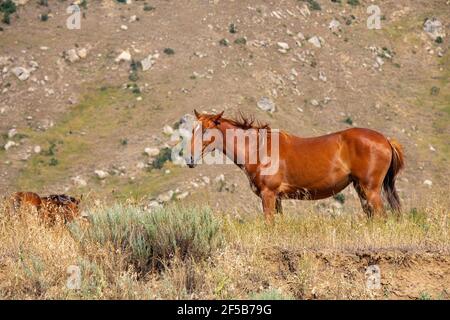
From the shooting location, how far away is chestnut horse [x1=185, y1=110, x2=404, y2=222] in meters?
13.2

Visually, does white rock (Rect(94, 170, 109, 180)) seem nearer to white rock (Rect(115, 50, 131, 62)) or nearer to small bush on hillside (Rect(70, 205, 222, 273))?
white rock (Rect(115, 50, 131, 62))

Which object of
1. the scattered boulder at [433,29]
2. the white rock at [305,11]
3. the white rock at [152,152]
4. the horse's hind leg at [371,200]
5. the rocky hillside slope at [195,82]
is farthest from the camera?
the scattered boulder at [433,29]

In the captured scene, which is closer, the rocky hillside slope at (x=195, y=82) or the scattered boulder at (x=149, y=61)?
the rocky hillside slope at (x=195, y=82)

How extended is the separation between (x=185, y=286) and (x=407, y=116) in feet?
177

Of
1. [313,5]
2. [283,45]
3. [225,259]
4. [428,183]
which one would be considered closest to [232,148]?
[225,259]

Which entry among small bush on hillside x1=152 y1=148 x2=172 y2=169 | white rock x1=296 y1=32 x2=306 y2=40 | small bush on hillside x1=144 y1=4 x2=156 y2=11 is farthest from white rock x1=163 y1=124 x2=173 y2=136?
white rock x1=296 y1=32 x2=306 y2=40

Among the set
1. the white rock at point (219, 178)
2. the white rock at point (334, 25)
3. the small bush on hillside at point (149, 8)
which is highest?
the small bush on hillside at point (149, 8)

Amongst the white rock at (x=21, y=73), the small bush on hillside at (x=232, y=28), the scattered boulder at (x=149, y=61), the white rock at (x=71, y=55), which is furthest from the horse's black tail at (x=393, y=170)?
the small bush on hillside at (x=232, y=28)

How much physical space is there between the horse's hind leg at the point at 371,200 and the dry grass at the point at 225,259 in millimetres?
1638

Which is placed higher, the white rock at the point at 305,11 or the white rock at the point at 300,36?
the white rock at the point at 305,11

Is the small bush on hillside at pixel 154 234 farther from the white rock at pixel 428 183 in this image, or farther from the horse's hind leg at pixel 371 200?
the white rock at pixel 428 183

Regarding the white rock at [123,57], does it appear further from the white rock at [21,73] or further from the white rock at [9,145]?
the white rock at [9,145]

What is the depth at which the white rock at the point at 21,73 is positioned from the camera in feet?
193

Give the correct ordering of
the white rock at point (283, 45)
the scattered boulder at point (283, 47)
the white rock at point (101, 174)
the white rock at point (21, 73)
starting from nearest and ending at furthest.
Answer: the white rock at point (101, 174), the white rock at point (21, 73), the scattered boulder at point (283, 47), the white rock at point (283, 45)
